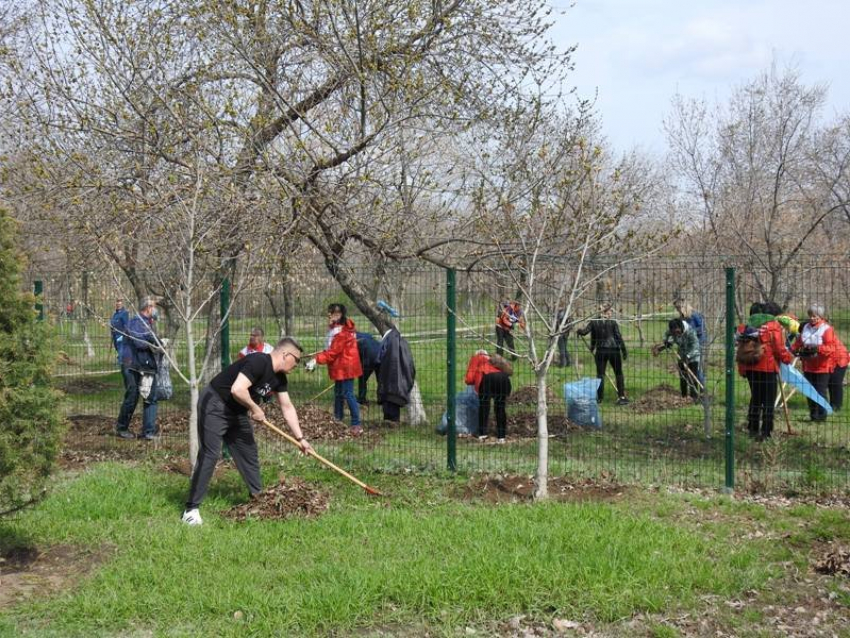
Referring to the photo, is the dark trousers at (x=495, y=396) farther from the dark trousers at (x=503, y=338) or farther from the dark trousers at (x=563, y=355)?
Result: the dark trousers at (x=563, y=355)

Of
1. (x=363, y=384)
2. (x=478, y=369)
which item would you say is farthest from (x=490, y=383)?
(x=363, y=384)

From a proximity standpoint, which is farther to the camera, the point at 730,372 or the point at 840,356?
the point at 840,356

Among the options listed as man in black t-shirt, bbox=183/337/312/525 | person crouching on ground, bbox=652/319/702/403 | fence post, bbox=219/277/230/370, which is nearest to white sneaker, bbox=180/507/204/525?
man in black t-shirt, bbox=183/337/312/525

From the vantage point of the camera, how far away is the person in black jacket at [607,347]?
990 centimetres

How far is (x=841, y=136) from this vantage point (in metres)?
20.7

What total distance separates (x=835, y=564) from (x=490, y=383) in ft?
15.1

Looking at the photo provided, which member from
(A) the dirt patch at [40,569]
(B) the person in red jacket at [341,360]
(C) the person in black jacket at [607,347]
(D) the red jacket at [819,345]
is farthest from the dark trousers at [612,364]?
(A) the dirt patch at [40,569]

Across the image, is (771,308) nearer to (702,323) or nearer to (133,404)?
(702,323)

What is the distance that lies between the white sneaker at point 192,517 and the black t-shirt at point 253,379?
0.89 metres

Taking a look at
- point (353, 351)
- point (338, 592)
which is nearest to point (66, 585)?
point (338, 592)

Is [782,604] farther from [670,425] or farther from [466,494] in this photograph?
[670,425]

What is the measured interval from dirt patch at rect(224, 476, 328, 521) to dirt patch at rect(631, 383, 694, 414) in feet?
16.4

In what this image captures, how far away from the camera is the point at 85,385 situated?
434 inches

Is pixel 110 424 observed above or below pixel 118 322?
below
